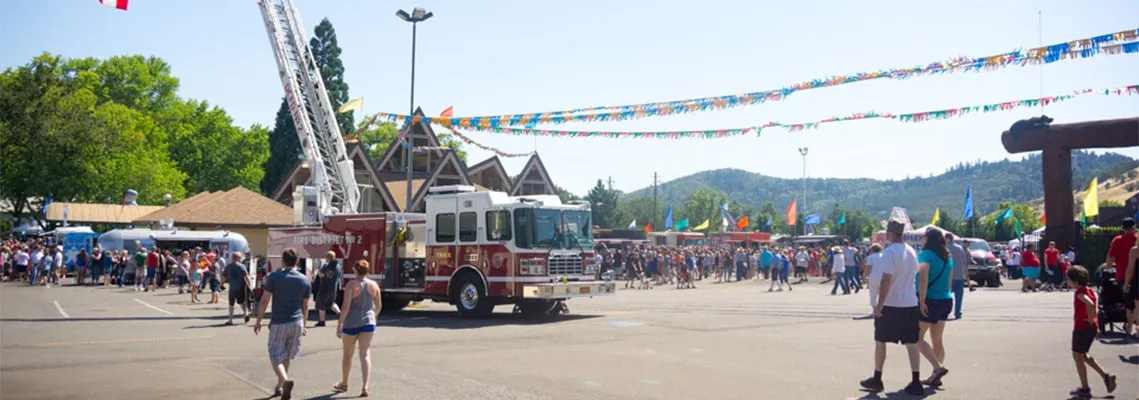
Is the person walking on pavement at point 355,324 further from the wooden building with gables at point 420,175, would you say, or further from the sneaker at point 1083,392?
the wooden building with gables at point 420,175

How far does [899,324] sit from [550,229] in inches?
414

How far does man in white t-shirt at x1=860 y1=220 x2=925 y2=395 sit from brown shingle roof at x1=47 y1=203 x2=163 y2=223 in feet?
166

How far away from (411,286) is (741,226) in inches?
1651

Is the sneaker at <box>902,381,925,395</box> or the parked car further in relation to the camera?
the parked car

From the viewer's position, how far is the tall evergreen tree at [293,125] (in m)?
59.8

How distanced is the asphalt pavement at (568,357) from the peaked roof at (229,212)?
22.4m

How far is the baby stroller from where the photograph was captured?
12094mm

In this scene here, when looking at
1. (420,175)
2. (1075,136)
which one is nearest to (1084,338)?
(1075,136)

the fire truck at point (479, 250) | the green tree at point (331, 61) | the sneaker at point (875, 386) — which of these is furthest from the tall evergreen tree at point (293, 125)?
the sneaker at point (875, 386)

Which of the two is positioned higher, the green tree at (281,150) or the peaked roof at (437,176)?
the green tree at (281,150)

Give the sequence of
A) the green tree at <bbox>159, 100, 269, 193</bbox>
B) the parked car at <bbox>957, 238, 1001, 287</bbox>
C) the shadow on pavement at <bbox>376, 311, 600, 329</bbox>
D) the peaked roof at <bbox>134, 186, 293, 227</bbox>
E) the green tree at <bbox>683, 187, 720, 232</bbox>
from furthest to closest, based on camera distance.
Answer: the green tree at <bbox>683, 187, 720, 232</bbox> < the green tree at <bbox>159, 100, 269, 193</bbox> < the peaked roof at <bbox>134, 186, 293, 227</bbox> < the parked car at <bbox>957, 238, 1001, 287</bbox> < the shadow on pavement at <bbox>376, 311, 600, 329</bbox>

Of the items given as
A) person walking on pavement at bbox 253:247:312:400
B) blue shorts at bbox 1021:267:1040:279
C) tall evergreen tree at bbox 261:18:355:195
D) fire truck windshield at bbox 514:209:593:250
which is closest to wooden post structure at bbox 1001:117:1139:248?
blue shorts at bbox 1021:267:1040:279

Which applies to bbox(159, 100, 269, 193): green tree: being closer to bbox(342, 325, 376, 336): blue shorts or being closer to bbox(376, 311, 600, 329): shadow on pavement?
bbox(376, 311, 600, 329): shadow on pavement

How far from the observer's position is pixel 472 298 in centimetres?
1861
